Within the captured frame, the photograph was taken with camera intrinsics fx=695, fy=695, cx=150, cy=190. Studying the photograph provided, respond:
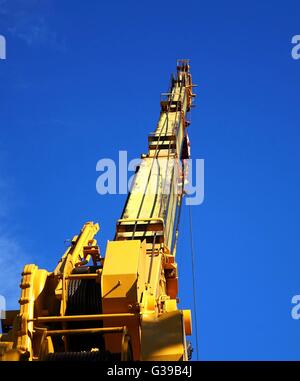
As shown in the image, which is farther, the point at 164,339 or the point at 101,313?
the point at 101,313

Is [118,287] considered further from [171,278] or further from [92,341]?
[171,278]

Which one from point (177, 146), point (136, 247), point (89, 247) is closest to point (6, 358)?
point (136, 247)

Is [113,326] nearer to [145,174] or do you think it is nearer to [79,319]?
[79,319]

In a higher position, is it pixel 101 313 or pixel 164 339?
pixel 101 313

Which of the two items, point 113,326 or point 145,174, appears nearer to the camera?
point 113,326

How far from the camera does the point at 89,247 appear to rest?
10930 mm

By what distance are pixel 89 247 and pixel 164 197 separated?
195 centimetres

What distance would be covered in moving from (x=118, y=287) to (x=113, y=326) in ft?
1.55

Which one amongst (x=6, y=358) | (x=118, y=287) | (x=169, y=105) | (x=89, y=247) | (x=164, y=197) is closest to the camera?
(x=6, y=358)

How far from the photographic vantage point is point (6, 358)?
7395 millimetres

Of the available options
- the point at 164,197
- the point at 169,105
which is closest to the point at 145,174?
the point at 164,197
